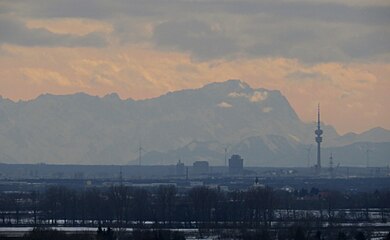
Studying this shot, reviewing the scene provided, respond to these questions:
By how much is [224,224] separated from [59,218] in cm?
1596

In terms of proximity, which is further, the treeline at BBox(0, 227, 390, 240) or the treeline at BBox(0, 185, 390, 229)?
the treeline at BBox(0, 185, 390, 229)

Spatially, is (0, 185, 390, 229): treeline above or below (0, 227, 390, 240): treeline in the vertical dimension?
above

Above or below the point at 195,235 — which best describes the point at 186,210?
above

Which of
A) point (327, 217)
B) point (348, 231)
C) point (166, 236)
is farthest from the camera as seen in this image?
point (327, 217)

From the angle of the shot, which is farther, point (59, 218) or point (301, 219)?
point (59, 218)

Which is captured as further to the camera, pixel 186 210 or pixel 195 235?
pixel 186 210

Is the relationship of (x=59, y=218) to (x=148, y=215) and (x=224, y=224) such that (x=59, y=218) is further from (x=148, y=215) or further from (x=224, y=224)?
(x=224, y=224)

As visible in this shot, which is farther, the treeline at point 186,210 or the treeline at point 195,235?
the treeline at point 186,210

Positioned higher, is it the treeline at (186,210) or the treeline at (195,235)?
the treeline at (186,210)

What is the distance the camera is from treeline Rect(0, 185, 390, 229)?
96.3 m

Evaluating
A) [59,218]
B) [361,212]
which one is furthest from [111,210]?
[361,212]

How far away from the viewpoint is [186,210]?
10412 centimetres

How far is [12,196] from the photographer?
447ft

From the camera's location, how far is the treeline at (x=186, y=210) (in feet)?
316
